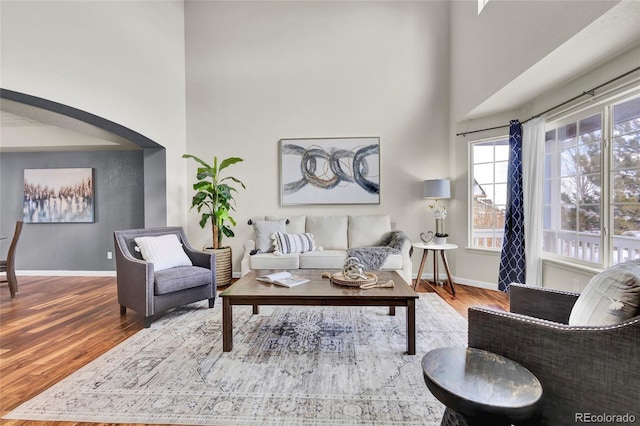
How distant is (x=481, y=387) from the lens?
983mm

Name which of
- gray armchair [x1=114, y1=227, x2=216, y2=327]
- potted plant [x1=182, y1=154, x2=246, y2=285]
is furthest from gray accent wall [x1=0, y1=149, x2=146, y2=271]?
gray armchair [x1=114, y1=227, x2=216, y2=327]

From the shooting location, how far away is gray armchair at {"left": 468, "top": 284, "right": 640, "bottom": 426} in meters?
0.94

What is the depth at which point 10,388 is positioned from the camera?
68.1 inches

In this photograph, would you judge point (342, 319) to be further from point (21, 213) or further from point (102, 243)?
point (21, 213)

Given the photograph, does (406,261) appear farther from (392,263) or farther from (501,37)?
(501,37)

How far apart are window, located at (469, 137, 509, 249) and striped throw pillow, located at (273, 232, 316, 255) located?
2.33m

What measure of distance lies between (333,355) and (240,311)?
1.31m

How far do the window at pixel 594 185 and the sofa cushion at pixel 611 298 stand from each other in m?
1.83

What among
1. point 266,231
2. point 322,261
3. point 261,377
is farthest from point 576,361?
point 266,231

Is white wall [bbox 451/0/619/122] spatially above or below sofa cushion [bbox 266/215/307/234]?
above

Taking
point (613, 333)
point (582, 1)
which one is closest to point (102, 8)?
point (582, 1)

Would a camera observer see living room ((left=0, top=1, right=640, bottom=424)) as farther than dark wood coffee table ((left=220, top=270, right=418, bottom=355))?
Yes

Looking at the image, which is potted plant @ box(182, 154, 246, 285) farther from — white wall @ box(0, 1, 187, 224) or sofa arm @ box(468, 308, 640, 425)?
sofa arm @ box(468, 308, 640, 425)

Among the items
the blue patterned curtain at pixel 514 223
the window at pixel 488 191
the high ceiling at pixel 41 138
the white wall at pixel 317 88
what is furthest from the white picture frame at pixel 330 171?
the high ceiling at pixel 41 138
